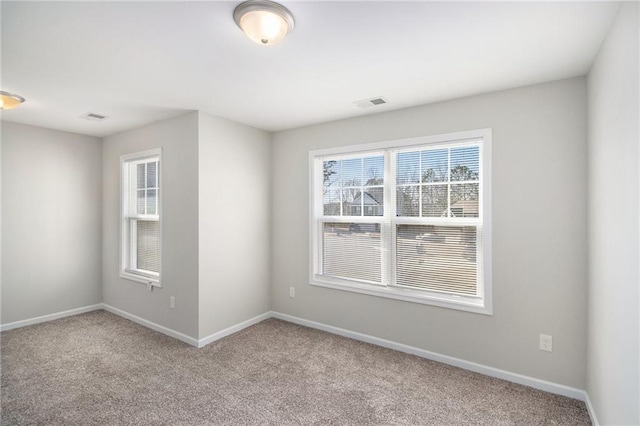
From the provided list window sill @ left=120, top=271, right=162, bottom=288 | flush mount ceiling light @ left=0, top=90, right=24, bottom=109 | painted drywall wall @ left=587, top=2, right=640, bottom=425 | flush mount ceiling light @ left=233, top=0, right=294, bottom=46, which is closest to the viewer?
painted drywall wall @ left=587, top=2, right=640, bottom=425

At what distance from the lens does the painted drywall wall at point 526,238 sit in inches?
96.0

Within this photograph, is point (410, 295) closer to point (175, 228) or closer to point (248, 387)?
point (248, 387)

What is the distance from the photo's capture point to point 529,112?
2.60 meters

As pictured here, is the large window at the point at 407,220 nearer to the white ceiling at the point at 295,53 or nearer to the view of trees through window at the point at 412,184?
the view of trees through window at the point at 412,184

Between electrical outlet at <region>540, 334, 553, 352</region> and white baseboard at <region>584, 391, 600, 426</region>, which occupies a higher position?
electrical outlet at <region>540, 334, 553, 352</region>

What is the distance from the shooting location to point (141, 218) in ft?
13.5

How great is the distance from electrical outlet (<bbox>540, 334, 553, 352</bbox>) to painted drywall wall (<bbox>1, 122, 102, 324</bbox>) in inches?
209

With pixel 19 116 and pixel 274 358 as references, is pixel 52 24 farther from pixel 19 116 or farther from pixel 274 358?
pixel 274 358

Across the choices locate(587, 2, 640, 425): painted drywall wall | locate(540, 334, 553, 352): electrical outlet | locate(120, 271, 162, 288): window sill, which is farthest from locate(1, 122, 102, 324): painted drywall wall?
locate(587, 2, 640, 425): painted drywall wall

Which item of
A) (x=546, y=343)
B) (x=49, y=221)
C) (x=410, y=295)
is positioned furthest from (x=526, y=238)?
(x=49, y=221)

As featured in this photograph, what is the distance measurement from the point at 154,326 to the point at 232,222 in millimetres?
1537

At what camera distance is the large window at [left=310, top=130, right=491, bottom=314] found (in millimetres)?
2920

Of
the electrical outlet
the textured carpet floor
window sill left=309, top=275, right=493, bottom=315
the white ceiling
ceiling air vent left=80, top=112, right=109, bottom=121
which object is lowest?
the textured carpet floor

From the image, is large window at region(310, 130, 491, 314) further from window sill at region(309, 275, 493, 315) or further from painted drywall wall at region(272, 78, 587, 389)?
painted drywall wall at region(272, 78, 587, 389)
